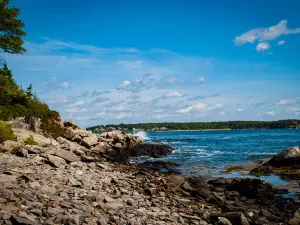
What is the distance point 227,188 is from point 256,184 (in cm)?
169

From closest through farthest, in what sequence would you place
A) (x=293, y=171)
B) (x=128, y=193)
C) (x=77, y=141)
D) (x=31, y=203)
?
(x=31, y=203) < (x=128, y=193) < (x=293, y=171) < (x=77, y=141)

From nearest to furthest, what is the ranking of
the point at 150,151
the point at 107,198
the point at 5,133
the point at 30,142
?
the point at 107,198
the point at 5,133
the point at 30,142
the point at 150,151

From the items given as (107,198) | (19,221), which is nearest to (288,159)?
(107,198)

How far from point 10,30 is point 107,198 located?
2080 cm

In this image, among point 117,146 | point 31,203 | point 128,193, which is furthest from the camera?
point 117,146

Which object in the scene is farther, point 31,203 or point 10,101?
point 10,101

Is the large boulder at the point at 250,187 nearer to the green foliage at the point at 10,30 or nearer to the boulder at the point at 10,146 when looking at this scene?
the boulder at the point at 10,146

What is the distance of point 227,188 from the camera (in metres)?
17.5

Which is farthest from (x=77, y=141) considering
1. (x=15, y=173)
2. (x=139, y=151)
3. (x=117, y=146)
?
(x=15, y=173)

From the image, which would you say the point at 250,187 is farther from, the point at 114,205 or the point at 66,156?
the point at 66,156

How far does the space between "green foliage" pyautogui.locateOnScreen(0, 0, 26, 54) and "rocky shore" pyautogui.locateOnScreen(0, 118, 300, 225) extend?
9558mm

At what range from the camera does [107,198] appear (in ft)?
33.1

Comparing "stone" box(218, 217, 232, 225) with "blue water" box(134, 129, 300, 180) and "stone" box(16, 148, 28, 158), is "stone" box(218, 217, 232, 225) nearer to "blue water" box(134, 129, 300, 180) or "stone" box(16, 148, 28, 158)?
"stone" box(16, 148, 28, 158)

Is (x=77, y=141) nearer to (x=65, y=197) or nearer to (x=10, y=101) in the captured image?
(x=10, y=101)
